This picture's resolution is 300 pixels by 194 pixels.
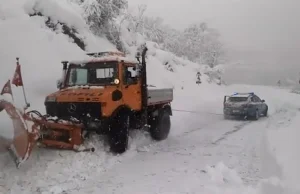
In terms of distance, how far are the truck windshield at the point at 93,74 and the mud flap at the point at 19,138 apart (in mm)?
2200

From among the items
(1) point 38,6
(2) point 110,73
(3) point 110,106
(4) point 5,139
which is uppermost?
(1) point 38,6

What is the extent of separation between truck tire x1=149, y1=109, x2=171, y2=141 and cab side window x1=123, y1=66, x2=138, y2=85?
77.5 inches

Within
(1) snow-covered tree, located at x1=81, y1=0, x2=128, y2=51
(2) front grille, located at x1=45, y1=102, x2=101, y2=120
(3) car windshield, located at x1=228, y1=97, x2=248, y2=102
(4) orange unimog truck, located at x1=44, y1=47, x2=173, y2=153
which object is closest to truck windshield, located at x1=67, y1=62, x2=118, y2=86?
(4) orange unimog truck, located at x1=44, y1=47, x2=173, y2=153

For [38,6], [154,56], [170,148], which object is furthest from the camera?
[154,56]

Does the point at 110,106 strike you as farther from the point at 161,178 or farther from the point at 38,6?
the point at 38,6

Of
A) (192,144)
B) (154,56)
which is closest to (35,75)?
(192,144)

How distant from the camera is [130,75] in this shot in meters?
9.02

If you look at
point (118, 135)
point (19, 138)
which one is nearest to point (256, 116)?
point (118, 135)

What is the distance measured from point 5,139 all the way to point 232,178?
5.01 meters

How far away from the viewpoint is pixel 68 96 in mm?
8266

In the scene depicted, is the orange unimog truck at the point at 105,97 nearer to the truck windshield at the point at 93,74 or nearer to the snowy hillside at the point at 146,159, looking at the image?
the truck windshield at the point at 93,74

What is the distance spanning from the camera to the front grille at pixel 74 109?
7.96m

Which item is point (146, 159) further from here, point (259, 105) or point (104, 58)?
point (259, 105)

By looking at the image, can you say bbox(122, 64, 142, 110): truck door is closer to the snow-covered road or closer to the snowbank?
the snow-covered road
